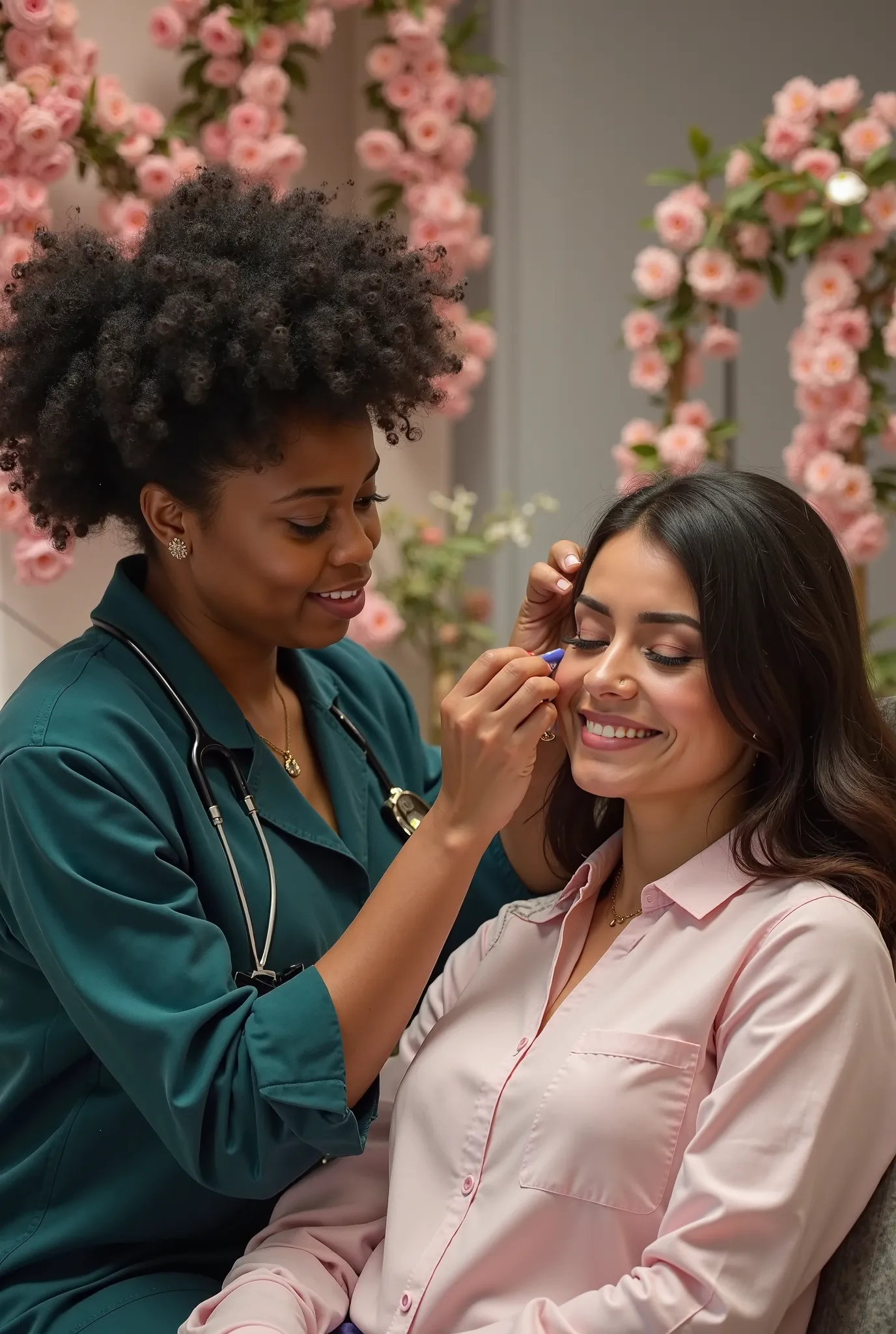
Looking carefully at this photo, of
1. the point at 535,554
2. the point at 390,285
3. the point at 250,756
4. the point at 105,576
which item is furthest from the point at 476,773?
the point at 535,554

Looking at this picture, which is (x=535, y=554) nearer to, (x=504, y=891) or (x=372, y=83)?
(x=372, y=83)

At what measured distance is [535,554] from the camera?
358 cm

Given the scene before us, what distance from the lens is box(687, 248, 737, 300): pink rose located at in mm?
2896

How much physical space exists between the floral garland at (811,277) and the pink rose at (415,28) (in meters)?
0.56

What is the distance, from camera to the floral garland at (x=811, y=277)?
274cm

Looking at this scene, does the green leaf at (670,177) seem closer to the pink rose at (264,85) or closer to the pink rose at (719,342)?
the pink rose at (719,342)

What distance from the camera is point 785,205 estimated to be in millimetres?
2834

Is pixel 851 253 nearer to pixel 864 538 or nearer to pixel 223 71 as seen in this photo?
pixel 864 538

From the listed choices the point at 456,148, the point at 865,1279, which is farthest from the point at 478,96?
the point at 865,1279

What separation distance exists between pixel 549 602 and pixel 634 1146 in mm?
675

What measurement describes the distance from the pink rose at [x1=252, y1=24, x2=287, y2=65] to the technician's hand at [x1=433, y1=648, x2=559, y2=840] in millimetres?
1777

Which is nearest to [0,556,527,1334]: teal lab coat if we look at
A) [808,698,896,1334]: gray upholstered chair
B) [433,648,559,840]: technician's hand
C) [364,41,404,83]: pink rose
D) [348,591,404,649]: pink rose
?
[433,648,559,840]: technician's hand

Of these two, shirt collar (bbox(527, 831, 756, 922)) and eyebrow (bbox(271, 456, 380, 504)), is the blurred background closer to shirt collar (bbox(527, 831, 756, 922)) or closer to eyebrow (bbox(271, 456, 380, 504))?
eyebrow (bbox(271, 456, 380, 504))

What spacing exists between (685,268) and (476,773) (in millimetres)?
1869
